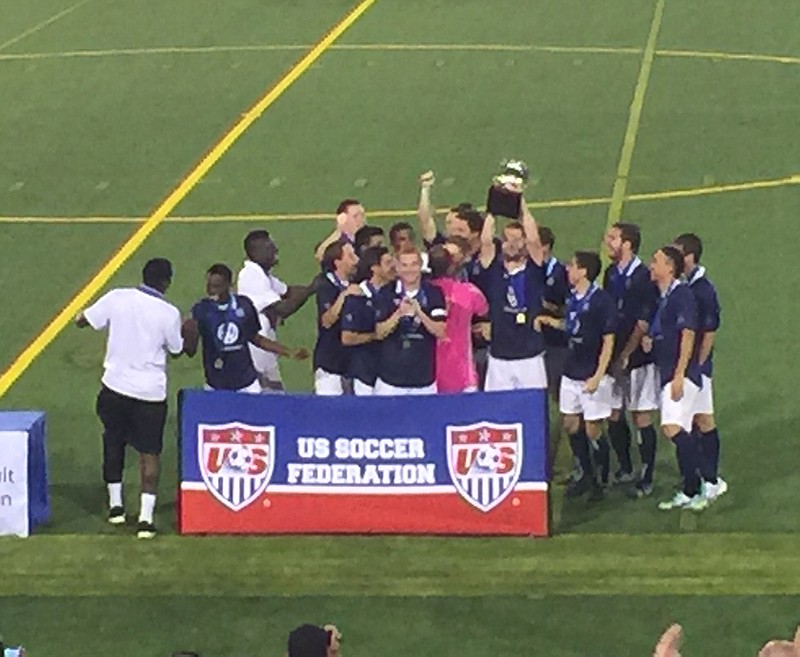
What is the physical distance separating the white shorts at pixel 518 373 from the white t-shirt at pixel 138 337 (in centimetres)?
203

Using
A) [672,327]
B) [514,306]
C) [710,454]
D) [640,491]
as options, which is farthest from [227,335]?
[710,454]

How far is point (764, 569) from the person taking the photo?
11531 mm

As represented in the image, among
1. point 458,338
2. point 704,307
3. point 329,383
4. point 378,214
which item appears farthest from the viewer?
point 378,214

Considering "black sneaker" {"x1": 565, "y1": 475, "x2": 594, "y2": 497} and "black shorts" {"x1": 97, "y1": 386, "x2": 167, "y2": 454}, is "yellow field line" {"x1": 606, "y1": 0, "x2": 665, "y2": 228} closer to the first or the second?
"black sneaker" {"x1": 565, "y1": 475, "x2": 594, "y2": 497}

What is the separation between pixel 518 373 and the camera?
12.6 m

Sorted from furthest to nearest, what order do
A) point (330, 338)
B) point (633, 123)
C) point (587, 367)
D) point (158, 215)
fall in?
point (633, 123) → point (158, 215) → point (330, 338) → point (587, 367)

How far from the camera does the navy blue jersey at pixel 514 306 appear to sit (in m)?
12.5

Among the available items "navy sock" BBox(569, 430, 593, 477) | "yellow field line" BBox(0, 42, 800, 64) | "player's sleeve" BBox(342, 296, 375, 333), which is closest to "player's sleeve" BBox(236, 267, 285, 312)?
"player's sleeve" BBox(342, 296, 375, 333)

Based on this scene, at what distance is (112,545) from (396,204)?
8540 mm

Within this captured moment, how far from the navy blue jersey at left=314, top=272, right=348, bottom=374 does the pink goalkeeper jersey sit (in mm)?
632

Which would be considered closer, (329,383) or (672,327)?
(672,327)

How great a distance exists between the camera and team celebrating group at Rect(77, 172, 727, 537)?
1217 cm

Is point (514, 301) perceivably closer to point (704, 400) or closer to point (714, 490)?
point (704, 400)

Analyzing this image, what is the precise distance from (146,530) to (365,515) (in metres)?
1.40
